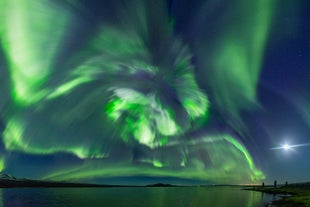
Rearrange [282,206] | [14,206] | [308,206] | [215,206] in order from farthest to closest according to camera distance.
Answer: [215,206] → [14,206] → [282,206] → [308,206]

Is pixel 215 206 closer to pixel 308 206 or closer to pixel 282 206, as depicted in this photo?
pixel 282 206

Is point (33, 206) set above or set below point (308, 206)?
below

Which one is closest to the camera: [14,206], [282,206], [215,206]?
[282,206]

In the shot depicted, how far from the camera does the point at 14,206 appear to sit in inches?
2648

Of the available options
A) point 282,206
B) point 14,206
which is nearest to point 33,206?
point 14,206

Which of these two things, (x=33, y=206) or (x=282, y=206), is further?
(x=33, y=206)

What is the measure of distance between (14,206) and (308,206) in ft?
207

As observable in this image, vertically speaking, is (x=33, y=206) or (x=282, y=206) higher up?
(x=282, y=206)

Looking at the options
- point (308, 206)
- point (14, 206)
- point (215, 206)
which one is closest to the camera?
point (308, 206)

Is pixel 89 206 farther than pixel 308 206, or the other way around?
pixel 89 206

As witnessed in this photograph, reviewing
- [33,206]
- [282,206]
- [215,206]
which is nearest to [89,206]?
[33,206]

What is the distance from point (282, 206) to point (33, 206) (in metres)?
56.9

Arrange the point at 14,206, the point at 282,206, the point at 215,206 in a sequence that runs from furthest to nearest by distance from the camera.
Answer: the point at 215,206 → the point at 14,206 → the point at 282,206

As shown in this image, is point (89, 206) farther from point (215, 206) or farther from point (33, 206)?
point (215, 206)
